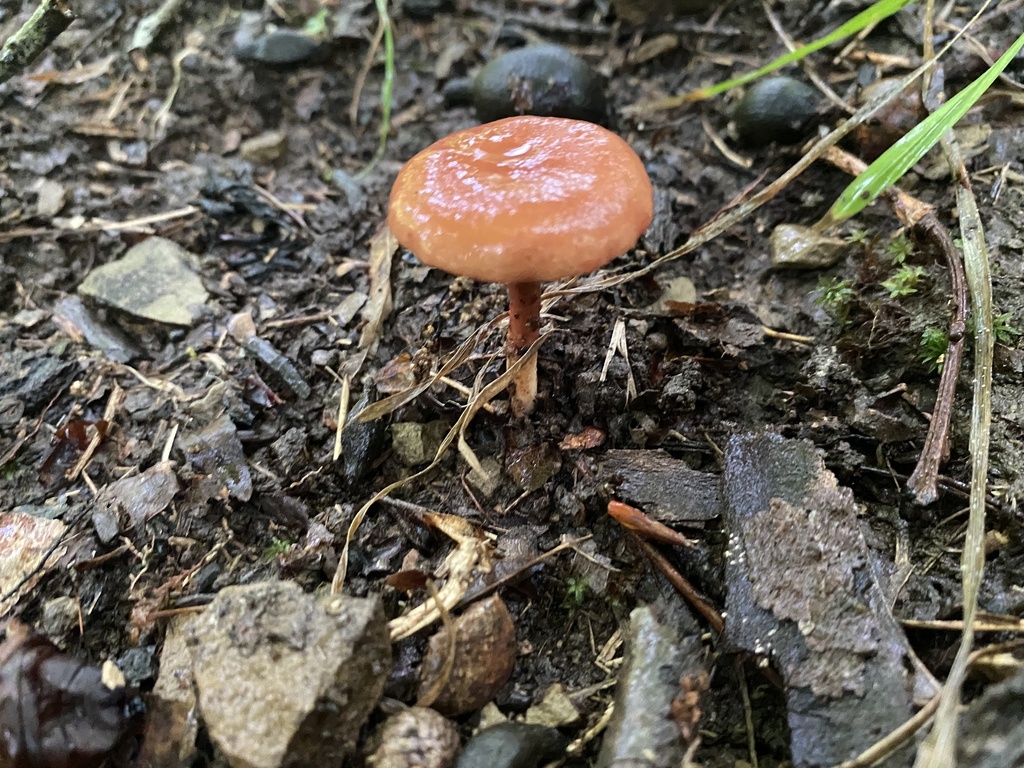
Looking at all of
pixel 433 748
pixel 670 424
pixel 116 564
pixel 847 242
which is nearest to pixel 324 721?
pixel 433 748

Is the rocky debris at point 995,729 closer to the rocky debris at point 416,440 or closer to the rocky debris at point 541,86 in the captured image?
the rocky debris at point 416,440

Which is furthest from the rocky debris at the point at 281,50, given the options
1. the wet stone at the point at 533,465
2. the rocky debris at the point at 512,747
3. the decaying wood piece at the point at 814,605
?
the rocky debris at the point at 512,747

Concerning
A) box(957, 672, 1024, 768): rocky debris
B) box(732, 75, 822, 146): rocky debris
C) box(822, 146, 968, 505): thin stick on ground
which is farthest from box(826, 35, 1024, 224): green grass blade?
box(957, 672, 1024, 768): rocky debris

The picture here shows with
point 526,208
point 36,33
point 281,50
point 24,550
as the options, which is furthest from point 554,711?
point 281,50

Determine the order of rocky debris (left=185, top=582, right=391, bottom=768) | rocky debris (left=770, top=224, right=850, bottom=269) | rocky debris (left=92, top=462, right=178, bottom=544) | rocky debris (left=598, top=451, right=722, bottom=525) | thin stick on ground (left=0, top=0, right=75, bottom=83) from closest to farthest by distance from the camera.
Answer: rocky debris (left=185, top=582, right=391, bottom=768) → rocky debris (left=598, top=451, right=722, bottom=525) → rocky debris (left=92, top=462, right=178, bottom=544) → thin stick on ground (left=0, top=0, right=75, bottom=83) → rocky debris (left=770, top=224, right=850, bottom=269)

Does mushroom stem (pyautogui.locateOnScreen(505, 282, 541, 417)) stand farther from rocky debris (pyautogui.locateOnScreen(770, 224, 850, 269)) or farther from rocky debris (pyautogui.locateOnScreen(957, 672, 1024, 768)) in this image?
rocky debris (pyautogui.locateOnScreen(957, 672, 1024, 768))

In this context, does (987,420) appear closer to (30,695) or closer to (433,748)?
(433,748)
